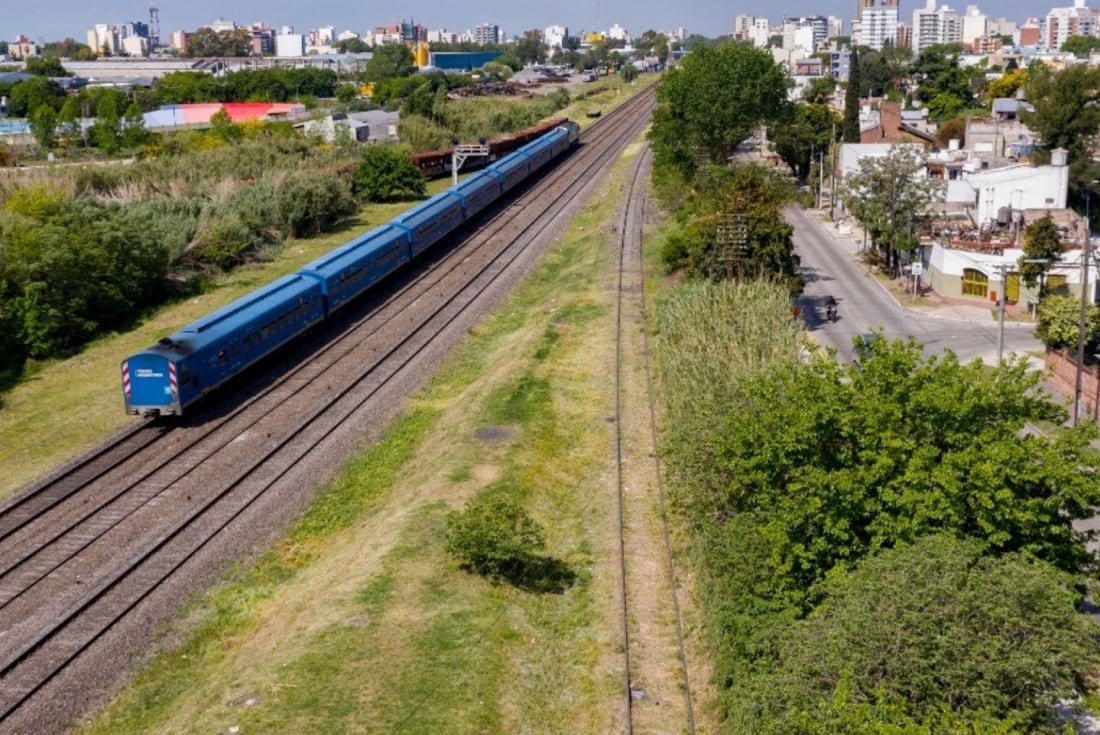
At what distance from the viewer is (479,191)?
6875cm

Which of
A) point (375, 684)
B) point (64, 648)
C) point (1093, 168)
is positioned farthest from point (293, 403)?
point (1093, 168)

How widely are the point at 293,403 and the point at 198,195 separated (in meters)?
35.1

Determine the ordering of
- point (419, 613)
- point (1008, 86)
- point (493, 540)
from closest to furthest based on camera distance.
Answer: point (419, 613)
point (493, 540)
point (1008, 86)

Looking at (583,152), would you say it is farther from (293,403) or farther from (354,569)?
(354,569)

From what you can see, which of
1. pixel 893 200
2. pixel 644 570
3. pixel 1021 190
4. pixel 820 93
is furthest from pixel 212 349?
pixel 820 93

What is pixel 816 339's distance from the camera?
4588 cm

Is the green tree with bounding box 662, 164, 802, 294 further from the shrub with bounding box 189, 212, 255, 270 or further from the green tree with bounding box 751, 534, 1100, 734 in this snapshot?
the green tree with bounding box 751, 534, 1100, 734

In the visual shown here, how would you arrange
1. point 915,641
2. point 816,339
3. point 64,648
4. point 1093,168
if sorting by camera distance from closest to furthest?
point 915,641, point 64,648, point 816,339, point 1093,168

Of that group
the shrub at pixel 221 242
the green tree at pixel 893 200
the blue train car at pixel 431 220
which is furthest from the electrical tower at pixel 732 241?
the shrub at pixel 221 242

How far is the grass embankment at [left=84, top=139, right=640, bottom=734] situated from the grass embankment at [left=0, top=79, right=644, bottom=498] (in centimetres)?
903

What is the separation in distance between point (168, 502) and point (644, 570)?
12.3 m

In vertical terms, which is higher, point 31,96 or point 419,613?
point 31,96

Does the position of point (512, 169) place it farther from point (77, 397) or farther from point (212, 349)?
point (212, 349)

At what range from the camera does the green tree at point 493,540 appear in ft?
78.3
